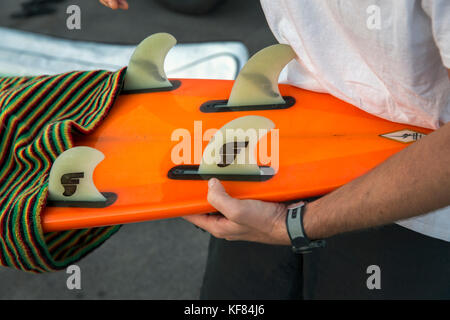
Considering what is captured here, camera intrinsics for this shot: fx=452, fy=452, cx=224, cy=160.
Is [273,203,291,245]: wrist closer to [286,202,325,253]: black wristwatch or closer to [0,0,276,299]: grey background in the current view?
[286,202,325,253]: black wristwatch

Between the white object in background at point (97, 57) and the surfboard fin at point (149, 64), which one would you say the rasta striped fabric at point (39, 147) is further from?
the white object in background at point (97, 57)

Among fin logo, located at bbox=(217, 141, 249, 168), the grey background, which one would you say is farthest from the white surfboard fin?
the grey background

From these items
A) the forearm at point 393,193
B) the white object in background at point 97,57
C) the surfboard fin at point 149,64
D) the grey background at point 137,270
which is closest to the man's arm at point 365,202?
the forearm at point 393,193

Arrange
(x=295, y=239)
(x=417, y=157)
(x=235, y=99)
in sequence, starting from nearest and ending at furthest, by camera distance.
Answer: (x=417, y=157), (x=295, y=239), (x=235, y=99)

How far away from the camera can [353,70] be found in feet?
2.25

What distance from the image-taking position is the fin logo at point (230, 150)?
2.31 ft

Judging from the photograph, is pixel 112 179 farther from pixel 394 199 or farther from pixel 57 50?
pixel 57 50

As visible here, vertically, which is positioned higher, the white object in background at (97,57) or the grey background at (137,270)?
the white object in background at (97,57)

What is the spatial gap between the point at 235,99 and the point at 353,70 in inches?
9.4

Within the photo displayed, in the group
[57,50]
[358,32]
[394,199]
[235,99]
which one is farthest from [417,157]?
[57,50]

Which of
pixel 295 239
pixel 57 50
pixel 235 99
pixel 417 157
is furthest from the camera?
pixel 57 50

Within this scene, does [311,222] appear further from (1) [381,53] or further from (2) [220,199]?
(1) [381,53]

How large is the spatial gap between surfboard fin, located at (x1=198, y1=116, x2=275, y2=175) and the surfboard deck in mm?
23

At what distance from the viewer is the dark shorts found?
763 mm
